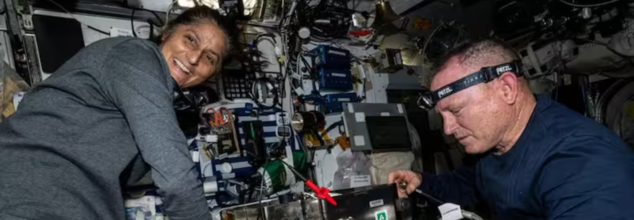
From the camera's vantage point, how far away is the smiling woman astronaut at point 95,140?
1.03m

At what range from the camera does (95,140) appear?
1.13 m

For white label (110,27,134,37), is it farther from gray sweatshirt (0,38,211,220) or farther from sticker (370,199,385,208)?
sticker (370,199,385,208)

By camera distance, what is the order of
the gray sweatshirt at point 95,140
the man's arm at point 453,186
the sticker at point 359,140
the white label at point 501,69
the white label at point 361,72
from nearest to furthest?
the gray sweatshirt at point 95,140, the white label at point 501,69, the man's arm at point 453,186, the sticker at point 359,140, the white label at point 361,72

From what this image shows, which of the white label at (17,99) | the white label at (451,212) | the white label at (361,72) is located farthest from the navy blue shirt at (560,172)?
the white label at (17,99)

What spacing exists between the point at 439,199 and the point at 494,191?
0.34 m

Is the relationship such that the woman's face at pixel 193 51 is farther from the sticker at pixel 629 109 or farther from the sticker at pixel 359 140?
the sticker at pixel 629 109

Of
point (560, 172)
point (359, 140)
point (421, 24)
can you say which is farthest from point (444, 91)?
point (421, 24)

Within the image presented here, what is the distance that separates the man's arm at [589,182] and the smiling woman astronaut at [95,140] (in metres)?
1.04

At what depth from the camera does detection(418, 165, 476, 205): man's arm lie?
190 centimetres

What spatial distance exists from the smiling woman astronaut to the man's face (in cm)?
98

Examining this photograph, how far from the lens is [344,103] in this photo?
3.03 meters

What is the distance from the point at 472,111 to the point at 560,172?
0.38 meters

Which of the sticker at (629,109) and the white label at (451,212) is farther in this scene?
the sticker at (629,109)

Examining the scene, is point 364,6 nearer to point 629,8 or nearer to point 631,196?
point 629,8
